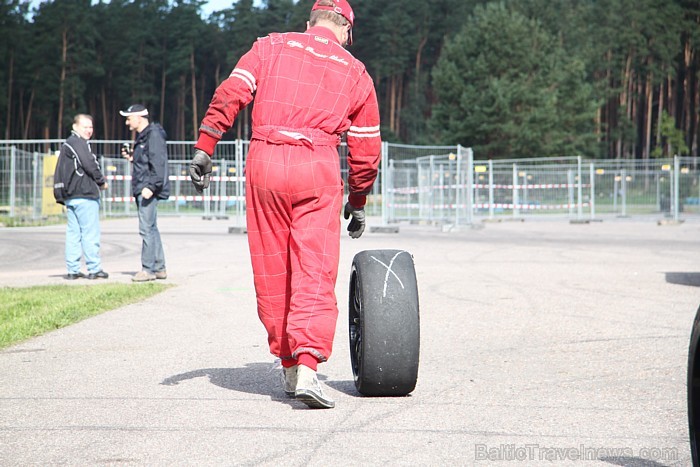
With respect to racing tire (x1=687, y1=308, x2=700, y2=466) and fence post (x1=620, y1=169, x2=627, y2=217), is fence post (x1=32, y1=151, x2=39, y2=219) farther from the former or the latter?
racing tire (x1=687, y1=308, x2=700, y2=466)

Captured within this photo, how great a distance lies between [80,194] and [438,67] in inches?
2246

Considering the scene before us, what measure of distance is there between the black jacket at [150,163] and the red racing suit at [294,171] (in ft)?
21.0

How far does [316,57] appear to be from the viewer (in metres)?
5.14

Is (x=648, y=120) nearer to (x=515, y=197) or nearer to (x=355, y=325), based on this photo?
(x=515, y=197)

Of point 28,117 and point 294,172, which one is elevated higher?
point 28,117

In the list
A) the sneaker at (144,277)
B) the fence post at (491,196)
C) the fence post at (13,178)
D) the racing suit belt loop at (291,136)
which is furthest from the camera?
the fence post at (491,196)

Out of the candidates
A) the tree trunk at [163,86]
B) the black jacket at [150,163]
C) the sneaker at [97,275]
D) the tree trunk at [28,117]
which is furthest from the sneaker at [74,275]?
the tree trunk at [163,86]

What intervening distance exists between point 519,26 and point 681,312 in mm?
57204

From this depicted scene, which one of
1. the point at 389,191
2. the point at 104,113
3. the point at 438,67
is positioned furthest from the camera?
the point at 104,113

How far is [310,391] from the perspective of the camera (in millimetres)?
4816

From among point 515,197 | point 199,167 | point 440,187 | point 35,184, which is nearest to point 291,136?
point 199,167

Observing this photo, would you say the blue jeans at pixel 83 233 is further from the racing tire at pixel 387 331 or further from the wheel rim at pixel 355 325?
the racing tire at pixel 387 331

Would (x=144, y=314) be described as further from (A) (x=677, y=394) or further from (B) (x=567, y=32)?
(B) (x=567, y=32)

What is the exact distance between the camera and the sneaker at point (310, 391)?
4.81 m
